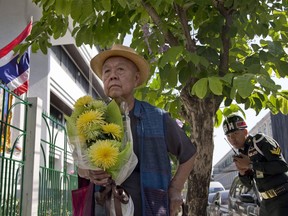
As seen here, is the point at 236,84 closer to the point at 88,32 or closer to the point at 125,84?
the point at 125,84

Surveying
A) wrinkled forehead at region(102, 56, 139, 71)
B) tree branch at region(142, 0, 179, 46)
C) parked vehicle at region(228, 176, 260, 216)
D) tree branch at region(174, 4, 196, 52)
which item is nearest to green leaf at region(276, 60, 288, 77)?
tree branch at region(174, 4, 196, 52)

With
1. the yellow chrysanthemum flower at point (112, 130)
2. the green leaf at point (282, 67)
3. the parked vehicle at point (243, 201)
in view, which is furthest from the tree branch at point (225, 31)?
the parked vehicle at point (243, 201)

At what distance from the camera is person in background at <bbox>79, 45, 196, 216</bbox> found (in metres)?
2.07

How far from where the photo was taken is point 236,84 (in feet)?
7.28

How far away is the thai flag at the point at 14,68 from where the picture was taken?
6.11 m

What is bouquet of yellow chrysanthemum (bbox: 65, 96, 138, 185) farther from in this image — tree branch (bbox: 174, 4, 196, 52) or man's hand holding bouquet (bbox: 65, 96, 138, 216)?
tree branch (bbox: 174, 4, 196, 52)

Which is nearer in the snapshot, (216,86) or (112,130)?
(112,130)

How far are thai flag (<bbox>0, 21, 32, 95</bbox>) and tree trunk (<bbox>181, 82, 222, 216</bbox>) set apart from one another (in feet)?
11.1

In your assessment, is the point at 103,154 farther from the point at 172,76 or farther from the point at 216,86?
the point at 172,76

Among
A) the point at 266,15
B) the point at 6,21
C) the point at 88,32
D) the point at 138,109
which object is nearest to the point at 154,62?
the point at 88,32

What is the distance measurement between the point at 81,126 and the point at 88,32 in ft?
5.68

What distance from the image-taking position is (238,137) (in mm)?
4578

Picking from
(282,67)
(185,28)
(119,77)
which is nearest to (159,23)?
(185,28)

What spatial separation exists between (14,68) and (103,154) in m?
4.96
